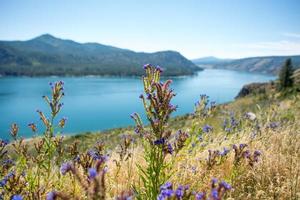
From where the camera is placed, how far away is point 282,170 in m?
3.52

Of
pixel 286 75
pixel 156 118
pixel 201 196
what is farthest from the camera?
pixel 286 75

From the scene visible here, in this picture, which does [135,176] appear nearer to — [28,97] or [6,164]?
[6,164]

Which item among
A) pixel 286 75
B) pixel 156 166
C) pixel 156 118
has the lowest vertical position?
pixel 286 75

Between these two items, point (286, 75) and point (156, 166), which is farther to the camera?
point (286, 75)

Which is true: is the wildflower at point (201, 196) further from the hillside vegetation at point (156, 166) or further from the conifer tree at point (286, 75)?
the conifer tree at point (286, 75)

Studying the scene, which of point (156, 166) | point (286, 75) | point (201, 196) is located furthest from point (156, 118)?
point (286, 75)

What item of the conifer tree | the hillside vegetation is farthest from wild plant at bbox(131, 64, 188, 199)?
the conifer tree

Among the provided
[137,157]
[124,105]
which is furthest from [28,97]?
[137,157]

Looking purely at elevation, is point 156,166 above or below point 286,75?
above

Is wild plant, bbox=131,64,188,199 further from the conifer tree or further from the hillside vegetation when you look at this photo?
the conifer tree

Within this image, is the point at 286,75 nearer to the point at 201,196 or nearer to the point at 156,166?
the point at 156,166

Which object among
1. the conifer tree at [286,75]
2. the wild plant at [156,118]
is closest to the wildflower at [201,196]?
the wild plant at [156,118]

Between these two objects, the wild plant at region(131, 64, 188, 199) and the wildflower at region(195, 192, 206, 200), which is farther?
the wild plant at region(131, 64, 188, 199)

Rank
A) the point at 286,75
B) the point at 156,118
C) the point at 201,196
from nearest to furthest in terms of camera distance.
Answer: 1. the point at 201,196
2. the point at 156,118
3. the point at 286,75
